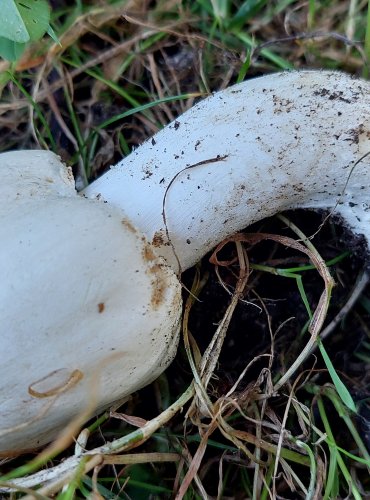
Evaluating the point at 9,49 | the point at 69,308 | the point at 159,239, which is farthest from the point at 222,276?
the point at 9,49

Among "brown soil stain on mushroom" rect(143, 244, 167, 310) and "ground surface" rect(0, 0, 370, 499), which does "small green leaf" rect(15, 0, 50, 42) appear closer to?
"ground surface" rect(0, 0, 370, 499)

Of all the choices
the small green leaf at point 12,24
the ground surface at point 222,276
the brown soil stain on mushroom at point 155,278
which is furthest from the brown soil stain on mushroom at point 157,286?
the small green leaf at point 12,24

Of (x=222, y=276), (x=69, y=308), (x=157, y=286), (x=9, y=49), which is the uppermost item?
(x=9, y=49)

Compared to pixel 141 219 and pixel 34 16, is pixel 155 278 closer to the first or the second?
pixel 141 219

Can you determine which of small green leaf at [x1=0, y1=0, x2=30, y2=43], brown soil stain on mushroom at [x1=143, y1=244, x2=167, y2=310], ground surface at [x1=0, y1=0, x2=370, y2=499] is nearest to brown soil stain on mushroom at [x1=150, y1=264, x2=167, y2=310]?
brown soil stain on mushroom at [x1=143, y1=244, x2=167, y2=310]

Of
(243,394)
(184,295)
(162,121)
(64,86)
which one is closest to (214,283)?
(184,295)

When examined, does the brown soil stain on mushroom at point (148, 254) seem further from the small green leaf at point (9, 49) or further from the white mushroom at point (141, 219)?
the small green leaf at point (9, 49)
